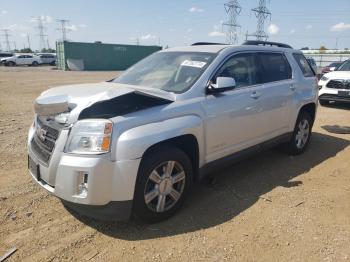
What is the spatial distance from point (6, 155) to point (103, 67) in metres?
36.2

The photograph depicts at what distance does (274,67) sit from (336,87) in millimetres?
6537

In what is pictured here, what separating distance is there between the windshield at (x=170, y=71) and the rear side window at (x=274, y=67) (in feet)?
3.57

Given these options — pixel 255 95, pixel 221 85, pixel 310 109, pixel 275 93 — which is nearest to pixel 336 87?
pixel 310 109

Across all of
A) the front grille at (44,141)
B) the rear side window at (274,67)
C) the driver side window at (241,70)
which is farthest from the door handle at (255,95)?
the front grille at (44,141)

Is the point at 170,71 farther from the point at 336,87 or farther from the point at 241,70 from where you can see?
the point at 336,87

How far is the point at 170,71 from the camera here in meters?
4.28

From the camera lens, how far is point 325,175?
16.5ft

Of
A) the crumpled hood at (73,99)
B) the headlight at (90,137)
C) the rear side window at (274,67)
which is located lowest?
the headlight at (90,137)

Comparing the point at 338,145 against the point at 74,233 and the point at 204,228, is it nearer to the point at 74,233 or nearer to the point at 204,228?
the point at 204,228

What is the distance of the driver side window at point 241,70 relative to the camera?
168 inches

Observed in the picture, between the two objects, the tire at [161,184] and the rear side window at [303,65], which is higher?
the rear side window at [303,65]

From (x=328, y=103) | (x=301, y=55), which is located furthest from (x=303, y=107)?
(x=328, y=103)

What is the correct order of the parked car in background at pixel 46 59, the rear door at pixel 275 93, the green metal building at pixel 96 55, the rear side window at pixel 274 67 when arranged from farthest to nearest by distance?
the parked car in background at pixel 46 59, the green metal building at pixel 96 55, the rear side window at pixel 274 67, the rear door at pixel 275 93

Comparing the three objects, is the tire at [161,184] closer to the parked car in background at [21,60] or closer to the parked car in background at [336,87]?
the parked car in background at [336,87]
